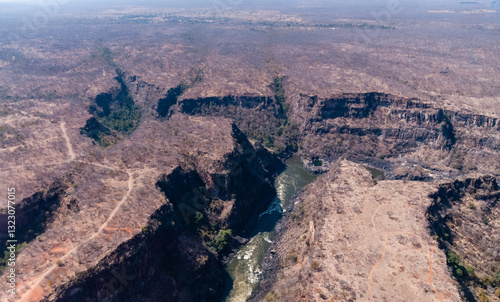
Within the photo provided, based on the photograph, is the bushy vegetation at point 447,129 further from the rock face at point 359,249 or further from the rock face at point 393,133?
the rock face at point 359,249

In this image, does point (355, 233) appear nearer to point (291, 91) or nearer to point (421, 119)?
point (421, 119)

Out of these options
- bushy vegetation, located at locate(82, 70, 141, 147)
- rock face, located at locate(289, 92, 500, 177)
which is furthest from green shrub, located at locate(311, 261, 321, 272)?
bushy vegetation, located at locate(82, 70, 141, 147)

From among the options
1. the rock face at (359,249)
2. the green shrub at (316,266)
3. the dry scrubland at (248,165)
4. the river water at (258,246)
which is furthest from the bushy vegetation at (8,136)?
the green shrub at (316,266)

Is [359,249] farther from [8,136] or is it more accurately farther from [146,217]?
[8,136]

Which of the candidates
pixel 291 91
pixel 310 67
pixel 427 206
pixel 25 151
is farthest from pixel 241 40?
pixel 427 206

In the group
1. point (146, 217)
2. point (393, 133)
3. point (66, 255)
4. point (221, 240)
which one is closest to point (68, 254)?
point (66, 255)

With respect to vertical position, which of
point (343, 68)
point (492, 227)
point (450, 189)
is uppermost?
point (343, 68)

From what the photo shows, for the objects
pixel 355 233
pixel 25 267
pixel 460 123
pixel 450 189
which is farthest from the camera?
pixel 460 123
